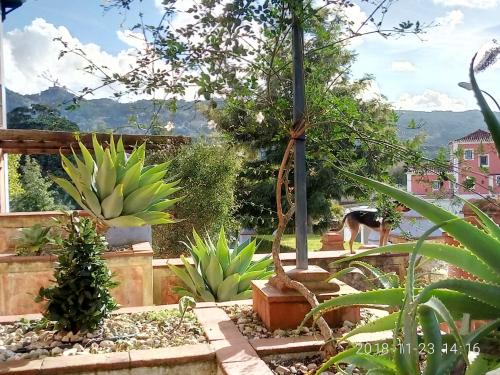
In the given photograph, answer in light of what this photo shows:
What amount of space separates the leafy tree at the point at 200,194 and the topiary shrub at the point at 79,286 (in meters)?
4.73

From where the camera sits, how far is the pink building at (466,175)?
231cm

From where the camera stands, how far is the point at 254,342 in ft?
8.01

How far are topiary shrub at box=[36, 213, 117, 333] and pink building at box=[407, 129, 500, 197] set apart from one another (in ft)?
6.08

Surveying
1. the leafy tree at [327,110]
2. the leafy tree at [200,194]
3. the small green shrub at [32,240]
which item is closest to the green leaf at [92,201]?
the small green shrub at [32,240]

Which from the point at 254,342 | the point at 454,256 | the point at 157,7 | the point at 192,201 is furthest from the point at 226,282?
the point at 192,201

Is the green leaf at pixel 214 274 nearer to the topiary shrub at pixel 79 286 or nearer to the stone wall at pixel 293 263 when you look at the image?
the stone wall at pixel 293 263

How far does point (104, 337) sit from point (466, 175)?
88.2 inches

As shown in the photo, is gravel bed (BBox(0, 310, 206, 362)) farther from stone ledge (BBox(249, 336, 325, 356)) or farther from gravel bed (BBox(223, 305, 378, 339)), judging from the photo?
stone ledge (BBox(249, 336, 325, 356))

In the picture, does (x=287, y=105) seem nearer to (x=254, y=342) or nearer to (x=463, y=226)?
(x=254, y=342)

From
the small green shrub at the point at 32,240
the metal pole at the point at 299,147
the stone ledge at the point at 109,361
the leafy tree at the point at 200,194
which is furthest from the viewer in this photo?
the leafy tree at the point at 200,194

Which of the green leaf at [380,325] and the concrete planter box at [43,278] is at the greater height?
the green leaf at [380,325]

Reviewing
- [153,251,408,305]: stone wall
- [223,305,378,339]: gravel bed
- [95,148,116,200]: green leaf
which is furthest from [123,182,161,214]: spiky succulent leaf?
[223,305,378,339]: gravel bed

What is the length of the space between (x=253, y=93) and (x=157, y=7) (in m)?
0.72

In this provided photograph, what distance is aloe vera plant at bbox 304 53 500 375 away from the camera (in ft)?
3.59
